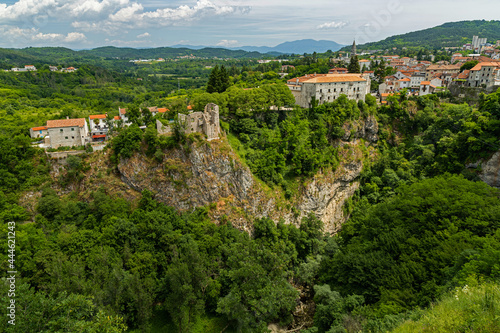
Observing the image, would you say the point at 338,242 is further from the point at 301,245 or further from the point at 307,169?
the point at 307,169

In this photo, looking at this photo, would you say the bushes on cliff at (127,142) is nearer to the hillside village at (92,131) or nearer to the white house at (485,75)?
the hillside village at (92,131)

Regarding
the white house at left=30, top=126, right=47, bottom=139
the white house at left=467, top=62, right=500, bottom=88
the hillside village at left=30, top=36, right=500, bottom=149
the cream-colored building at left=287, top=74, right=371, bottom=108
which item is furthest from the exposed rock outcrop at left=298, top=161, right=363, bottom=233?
the white house at left=30, top=126, right=47, bottom=139

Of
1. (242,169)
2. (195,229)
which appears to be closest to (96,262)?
(195,229)

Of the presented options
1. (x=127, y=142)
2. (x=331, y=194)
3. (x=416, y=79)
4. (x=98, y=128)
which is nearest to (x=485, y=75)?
(x=416, y=79)

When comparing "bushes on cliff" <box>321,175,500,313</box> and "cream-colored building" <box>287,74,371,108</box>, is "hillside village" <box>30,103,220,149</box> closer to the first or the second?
"cream-colored building" <box>287,74,371,108</box>

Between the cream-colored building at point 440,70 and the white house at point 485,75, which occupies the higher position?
the cream-colored building at point 440,70

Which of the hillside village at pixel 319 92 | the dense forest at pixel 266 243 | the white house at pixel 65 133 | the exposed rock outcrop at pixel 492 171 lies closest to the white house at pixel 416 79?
the hillside village at pixel 319 92
